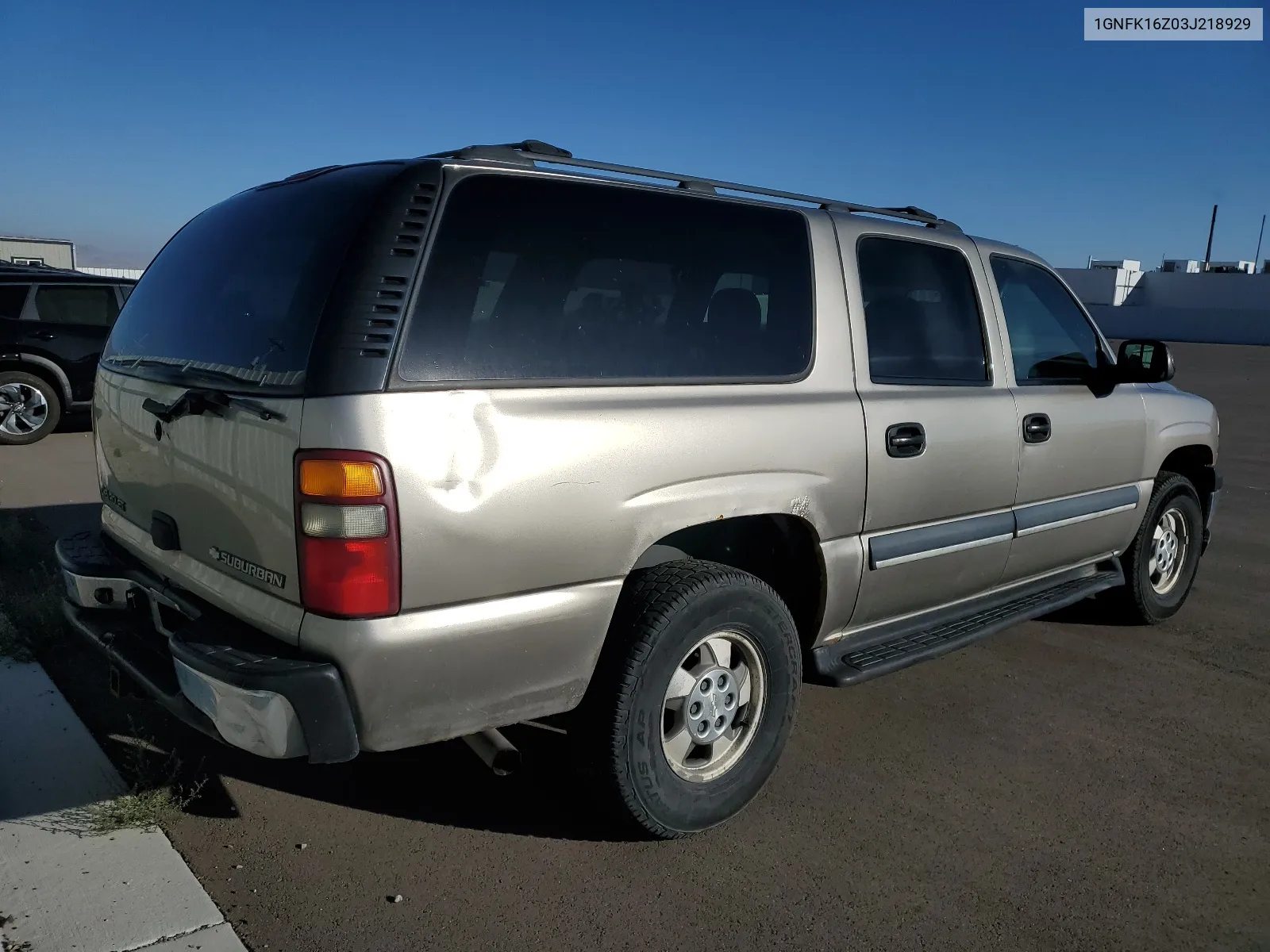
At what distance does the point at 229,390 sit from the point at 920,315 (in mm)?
2541

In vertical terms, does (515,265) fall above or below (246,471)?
above

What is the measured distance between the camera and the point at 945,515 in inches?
151

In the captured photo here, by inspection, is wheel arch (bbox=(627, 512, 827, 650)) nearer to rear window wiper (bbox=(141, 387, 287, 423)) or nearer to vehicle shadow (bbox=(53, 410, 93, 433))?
rear window wiper (bbox=(141, 387, 287, 423))

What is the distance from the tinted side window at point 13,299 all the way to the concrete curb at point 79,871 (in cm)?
824

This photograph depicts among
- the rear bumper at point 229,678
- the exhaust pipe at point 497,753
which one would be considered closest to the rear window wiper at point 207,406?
the rear bumper at point 229,678

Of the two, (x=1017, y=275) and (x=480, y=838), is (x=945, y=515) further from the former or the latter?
(x=480, y=838)

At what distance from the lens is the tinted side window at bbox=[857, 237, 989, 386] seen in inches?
145

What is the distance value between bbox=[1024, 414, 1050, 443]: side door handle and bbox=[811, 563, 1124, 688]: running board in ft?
2.34

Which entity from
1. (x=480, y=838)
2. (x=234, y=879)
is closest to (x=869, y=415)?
(x=480, y=838)

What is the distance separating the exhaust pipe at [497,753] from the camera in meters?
2.79

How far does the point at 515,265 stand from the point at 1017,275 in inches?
107

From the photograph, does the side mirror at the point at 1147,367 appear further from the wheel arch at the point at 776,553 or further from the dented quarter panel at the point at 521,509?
the dented quarter panel at the point at 521,509

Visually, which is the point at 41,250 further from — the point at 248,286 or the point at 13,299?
the point at 248,286

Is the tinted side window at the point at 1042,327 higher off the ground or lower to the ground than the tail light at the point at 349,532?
higher
